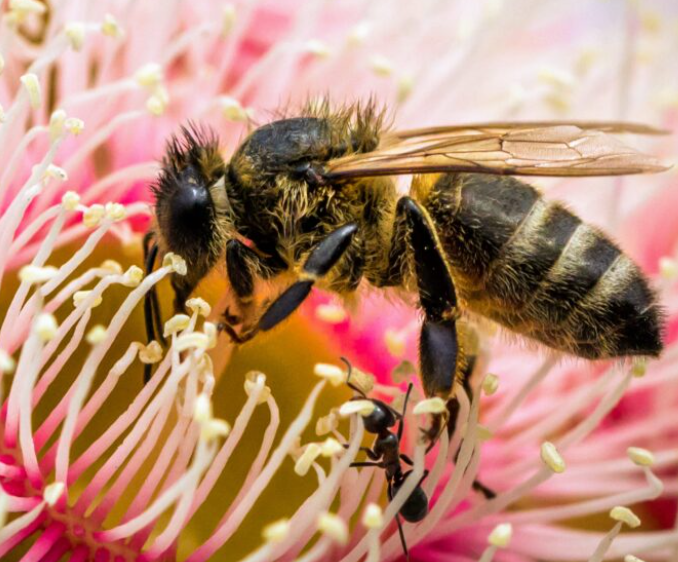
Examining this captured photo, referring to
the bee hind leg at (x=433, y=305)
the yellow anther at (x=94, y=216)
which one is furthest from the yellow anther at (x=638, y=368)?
the yellow anther at (x=94, y=216)

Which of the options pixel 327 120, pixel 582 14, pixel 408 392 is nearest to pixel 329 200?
pixel 327 120

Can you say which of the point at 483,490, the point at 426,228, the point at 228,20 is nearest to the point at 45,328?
the point at 426,228

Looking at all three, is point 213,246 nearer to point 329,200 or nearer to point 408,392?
point 329,200

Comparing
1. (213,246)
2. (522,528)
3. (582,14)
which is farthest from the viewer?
(582,14)

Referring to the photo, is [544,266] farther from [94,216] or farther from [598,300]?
[94,216]

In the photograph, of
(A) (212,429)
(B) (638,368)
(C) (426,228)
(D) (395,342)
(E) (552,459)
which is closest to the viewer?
(A) (212,429)

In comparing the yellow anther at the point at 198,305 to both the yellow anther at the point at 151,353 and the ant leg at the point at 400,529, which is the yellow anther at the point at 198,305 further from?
the ant leg at the point at 400,529

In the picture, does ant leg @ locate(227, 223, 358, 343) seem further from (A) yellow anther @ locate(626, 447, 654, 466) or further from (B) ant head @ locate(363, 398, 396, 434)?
(A) yellow anther @ locate(626, 447, 654, 466)
